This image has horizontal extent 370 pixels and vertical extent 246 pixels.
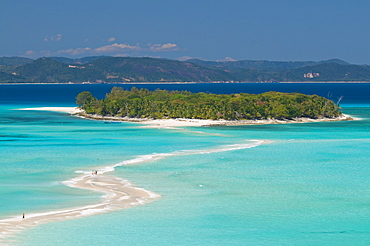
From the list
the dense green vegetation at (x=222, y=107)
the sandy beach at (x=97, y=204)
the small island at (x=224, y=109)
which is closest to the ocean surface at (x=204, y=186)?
the sandy beach at (x=97, y=204)

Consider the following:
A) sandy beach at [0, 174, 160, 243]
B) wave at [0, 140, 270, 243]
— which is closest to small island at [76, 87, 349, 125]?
Answer: wave at [0, 140, 270, 243]

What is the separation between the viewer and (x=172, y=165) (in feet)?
196

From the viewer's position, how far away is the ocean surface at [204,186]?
3553 centimetres

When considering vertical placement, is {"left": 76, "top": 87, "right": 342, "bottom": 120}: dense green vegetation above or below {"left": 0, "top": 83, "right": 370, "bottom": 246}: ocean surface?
above

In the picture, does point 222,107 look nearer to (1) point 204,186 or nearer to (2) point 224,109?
(2) point 224,109

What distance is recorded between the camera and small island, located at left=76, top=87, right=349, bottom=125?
383ft

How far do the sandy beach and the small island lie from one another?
62201 millimetres

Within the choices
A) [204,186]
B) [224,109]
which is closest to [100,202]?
[204,186]

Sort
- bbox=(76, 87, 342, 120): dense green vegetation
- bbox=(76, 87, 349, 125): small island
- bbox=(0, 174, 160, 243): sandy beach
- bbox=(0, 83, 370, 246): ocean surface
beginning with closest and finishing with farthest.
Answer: bbox=(0, 83, 370, 246): ocean surface
bbox=(0, 174, 160, 243): sandy beach
bbox=(76, 87, 349, 125): small island
bbox=(76, 87, 342, 120): dense green vegetation

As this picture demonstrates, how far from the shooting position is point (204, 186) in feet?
161

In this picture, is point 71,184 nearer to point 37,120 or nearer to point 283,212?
point 283,212

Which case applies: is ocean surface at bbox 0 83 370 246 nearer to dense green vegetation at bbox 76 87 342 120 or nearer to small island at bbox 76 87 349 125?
small island at bbox 76 87 349 125

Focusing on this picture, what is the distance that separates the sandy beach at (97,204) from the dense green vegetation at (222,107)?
6707 cm

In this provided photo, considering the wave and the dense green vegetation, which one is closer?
the wave
